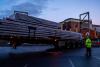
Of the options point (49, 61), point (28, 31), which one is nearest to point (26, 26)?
point (28, 31)

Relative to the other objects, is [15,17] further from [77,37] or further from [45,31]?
[77,37]

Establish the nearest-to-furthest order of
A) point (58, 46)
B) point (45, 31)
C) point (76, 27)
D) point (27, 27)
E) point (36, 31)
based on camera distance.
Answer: point (27, 27), point (36, 31), point (45, 31), point (58, 46), point (76, 27)

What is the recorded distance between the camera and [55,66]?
10.9 metres

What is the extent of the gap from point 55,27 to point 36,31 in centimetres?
557

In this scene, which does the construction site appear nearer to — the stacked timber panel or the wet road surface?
the stacked timber panel

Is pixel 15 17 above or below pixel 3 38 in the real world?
above

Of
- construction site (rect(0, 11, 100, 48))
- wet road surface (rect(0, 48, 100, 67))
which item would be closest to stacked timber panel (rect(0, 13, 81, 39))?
construction site (rect(0, 11, 100, 48))

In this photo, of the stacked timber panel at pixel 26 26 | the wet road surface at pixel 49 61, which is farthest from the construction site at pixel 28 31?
the wet road surface at pixel 49 61

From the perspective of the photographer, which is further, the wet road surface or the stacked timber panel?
the stacked timber panel

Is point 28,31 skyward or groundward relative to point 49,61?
skyward

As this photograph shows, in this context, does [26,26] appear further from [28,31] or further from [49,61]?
[49,61]

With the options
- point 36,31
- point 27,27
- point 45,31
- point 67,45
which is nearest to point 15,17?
point 27,27

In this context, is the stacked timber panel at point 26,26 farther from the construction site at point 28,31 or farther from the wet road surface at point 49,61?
the wet road surface at point 49,61

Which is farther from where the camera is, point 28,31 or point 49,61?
point 28,31
